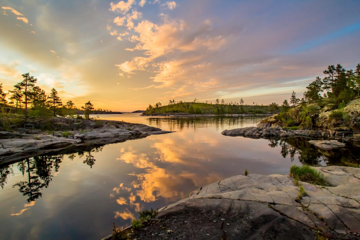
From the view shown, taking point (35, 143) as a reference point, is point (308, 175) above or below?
below

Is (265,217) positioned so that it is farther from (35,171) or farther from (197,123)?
(197,123)

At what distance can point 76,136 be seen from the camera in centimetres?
3950

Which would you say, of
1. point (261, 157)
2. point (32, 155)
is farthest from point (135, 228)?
point (32, 155)

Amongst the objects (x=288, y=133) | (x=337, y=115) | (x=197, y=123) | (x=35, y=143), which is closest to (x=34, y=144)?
A: (x=35, y=143)

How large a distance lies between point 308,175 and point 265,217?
861 cm

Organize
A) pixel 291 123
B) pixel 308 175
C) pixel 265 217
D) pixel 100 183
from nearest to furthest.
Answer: pixel 265 217 → pixel 308 175 → pixel 100 183 → pixel 291 123

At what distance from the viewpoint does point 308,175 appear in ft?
43.1

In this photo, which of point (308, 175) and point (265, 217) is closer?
point (265, 217)

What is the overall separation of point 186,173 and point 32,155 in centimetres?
2469

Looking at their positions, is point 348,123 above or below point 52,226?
above

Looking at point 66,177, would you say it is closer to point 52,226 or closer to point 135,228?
point 52,226

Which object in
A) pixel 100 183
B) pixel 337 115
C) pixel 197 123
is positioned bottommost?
pixel 100 183

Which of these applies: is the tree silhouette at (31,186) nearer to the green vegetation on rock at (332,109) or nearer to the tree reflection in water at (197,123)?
the tree reflection in water at (197,123)

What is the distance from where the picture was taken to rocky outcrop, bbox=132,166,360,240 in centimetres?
639
